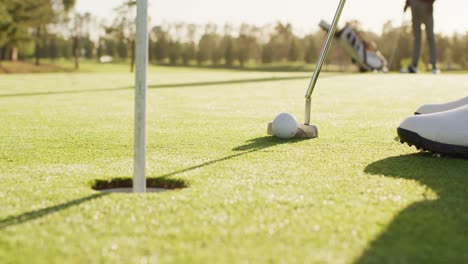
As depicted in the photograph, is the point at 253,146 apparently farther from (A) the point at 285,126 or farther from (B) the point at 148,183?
(B) the point at 148,183

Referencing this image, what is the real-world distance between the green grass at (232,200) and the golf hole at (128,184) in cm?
3

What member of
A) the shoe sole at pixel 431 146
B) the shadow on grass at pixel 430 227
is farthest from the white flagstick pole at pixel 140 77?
the shoe sole at pixel 431 146

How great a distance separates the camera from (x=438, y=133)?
12.3 feet

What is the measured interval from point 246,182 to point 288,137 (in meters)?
1.86

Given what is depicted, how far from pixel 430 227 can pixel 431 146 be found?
5.76 feet

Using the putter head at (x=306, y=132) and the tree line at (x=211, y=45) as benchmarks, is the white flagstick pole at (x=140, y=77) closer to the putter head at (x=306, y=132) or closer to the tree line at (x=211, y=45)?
the putter head at (x=306, y=132)

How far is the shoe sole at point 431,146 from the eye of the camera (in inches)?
146

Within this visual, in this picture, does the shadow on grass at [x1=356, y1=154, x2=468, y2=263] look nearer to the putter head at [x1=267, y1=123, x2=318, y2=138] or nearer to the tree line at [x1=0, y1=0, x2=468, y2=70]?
the putter head at [x1=267, y1=123, x2=318, y2=138]

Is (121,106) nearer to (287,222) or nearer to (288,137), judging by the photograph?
(288,137)

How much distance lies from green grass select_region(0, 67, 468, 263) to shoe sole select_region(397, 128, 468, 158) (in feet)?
0.25

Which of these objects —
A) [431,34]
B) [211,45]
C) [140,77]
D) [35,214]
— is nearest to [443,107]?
[140,77]

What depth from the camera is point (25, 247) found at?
1884 mm

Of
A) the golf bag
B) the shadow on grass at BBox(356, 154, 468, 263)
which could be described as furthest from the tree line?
the shadow on grass at BBox(356, 154, 468, 263)

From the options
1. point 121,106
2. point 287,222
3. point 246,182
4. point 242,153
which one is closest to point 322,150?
point 242,153
